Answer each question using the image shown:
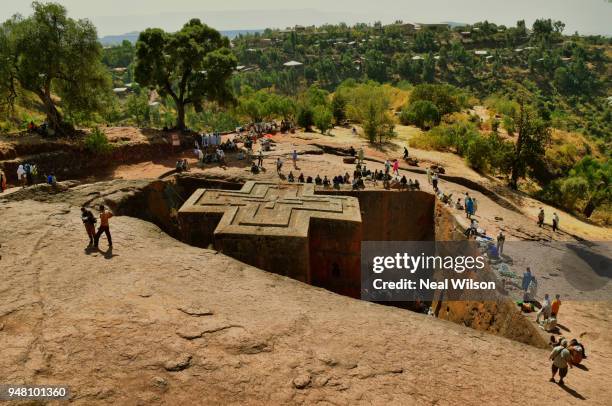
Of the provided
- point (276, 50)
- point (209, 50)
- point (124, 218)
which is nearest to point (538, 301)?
point (124, 218)

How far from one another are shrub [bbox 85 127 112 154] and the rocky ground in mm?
12353

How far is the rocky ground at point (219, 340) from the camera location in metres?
6.65

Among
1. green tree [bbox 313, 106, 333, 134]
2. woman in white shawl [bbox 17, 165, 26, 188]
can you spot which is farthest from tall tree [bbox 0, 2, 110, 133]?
green tree [bbox 313, 106, 333, 134]

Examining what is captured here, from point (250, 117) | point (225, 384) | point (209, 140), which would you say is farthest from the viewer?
point (250, 117)

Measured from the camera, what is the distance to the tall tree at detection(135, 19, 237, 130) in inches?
1068

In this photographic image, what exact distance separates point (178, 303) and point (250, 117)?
1498 inches

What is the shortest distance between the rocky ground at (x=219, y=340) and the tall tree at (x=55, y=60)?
1433 centimetres

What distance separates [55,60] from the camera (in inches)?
880

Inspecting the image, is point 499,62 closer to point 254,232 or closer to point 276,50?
point 276,50

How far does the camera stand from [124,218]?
42.7 feet

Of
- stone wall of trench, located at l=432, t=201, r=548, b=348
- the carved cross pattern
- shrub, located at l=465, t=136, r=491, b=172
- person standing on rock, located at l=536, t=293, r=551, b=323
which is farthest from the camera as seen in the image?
shrub, located at l=465, t=136, r=491, b=172

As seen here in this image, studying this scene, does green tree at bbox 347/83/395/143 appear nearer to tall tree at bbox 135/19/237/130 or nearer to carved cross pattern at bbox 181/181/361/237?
tall tree at bbox 135/19/237/130

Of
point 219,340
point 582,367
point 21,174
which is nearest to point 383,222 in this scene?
point 582,367

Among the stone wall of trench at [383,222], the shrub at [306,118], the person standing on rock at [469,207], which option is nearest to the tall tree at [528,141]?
the stone wall of trench at [383,222]
